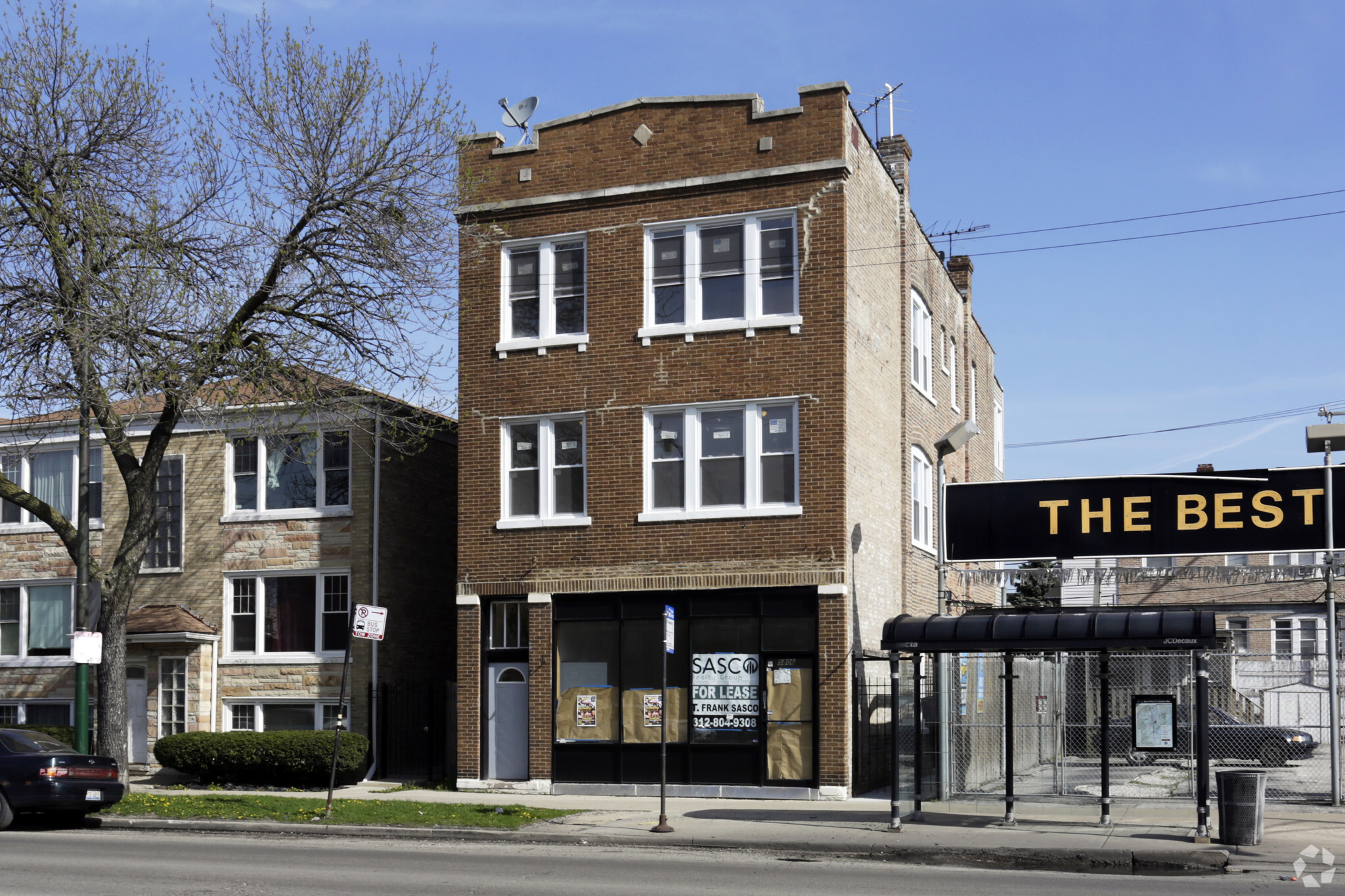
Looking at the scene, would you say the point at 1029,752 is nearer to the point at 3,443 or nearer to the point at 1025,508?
the point at 1025,508

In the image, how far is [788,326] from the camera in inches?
867

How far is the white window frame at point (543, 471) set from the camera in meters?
23.1

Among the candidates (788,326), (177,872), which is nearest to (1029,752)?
(788,326)

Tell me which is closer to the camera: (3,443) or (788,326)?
(788,326)

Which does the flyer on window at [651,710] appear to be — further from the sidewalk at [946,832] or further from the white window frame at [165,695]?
the white window frame at [165,695]

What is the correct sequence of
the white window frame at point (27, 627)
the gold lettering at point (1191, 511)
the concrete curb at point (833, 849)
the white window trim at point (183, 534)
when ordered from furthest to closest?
the white window frame at point (27, 627) → the white window trim at point (183, 534) → the gold lettering at point (1191, 511) → the concrete curb at point (833, 849)

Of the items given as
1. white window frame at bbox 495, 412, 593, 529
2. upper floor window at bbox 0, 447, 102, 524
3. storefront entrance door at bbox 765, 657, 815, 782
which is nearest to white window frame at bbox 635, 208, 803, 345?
white window frame at bbox 495, 412, 593, 529

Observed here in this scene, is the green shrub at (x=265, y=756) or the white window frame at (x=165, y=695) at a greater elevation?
the white window frame at (x=165, y=695)

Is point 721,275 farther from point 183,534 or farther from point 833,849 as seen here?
point 183,534

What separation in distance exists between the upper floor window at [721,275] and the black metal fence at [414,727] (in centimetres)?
863

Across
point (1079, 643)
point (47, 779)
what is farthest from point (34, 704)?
point (1079, 643)

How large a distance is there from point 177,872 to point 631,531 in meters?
10.2

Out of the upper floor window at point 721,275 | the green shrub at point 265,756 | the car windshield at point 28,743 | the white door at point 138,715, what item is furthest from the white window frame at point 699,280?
the white door at point 138,715

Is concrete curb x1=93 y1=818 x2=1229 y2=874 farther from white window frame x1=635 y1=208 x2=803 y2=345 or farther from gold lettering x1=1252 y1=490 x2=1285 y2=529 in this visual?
white window frame x1=635 y1=208 x2=803 y2=345
